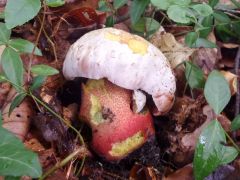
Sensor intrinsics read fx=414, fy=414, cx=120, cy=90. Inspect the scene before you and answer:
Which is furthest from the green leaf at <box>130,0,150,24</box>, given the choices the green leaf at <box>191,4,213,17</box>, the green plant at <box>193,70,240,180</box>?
the green plant at <box>193,70,240,180</box>

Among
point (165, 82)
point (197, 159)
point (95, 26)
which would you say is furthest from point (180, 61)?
point (197, 159)

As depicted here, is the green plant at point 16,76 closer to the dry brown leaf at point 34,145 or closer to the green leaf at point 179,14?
the dry brown leaf at point 34,145

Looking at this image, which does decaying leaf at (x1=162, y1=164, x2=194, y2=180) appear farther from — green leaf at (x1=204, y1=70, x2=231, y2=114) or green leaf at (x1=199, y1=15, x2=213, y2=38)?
green leaf at (x1=199, y1=15, x2=213, y2=38)

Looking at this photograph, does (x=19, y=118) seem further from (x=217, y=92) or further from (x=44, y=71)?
(x=217, y=92)

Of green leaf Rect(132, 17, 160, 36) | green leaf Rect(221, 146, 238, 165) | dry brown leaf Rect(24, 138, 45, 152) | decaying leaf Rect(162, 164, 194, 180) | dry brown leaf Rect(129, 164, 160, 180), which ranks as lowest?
dry brown leaf Rect(129, 164, 160, 180)

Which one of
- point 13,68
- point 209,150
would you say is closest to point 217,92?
point 209,150

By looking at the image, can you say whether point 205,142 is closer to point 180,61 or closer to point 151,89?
point 151,89

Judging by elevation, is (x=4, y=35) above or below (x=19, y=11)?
below
